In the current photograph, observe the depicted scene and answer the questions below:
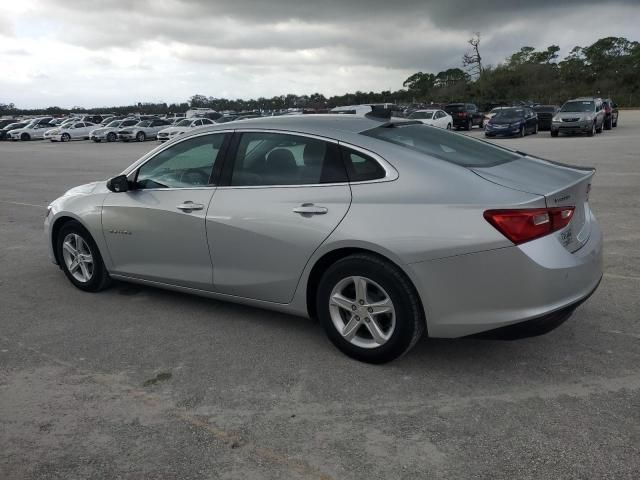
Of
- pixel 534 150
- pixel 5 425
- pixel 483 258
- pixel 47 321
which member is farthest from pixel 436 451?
pixel 534 150

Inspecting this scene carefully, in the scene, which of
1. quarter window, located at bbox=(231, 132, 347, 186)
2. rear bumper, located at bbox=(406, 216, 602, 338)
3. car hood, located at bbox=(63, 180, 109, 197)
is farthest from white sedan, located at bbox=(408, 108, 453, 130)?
rear bumper, located at bbox=(406, 216, 602, 338)

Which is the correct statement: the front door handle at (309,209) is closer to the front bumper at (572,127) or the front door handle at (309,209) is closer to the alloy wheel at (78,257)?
the alloy wheel at (78,257)

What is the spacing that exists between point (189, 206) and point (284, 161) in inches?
33.6

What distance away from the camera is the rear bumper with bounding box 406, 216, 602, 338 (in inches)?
130

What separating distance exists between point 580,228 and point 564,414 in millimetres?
1199

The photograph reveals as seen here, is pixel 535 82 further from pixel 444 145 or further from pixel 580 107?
pixel 444 145

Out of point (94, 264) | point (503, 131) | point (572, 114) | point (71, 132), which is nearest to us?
point (94, 264)

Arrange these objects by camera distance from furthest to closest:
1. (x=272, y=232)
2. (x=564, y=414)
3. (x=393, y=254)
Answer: (x=272, y=232) → (x=393, y=254) → (x=564, y=414)

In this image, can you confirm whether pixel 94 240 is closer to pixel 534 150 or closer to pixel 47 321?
pixel 47 321

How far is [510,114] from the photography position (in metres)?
30.3

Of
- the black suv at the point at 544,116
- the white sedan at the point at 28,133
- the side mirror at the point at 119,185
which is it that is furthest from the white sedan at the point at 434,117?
the white sedan at the point at 28,133

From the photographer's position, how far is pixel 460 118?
3816 cm

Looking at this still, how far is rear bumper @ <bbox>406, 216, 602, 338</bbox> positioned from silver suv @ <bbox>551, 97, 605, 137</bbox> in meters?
26.3

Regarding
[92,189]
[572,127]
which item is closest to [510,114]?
[572,127]
